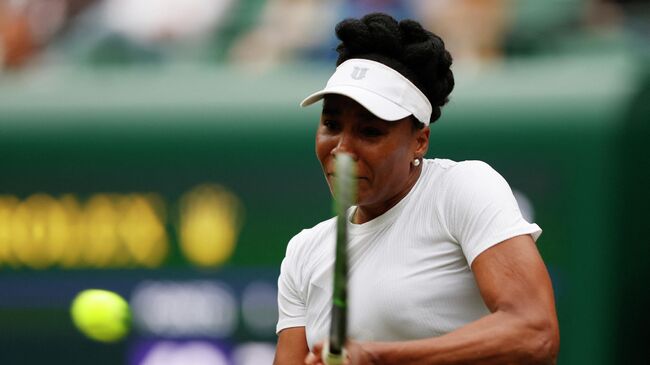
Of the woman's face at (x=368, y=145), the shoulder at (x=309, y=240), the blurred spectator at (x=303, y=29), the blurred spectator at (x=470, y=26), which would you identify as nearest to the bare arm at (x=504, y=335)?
the woman's face at (x=368, y=145)

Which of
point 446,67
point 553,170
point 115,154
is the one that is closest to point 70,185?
point 115,154

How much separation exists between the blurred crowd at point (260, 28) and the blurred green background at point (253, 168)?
17 millimetres

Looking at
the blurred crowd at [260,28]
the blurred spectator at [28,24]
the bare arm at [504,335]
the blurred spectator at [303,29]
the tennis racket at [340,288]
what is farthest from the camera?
the blurred spectator at [28,24]

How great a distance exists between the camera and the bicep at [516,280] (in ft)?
9.30

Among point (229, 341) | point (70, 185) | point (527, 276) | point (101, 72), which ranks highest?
point (101, 72)

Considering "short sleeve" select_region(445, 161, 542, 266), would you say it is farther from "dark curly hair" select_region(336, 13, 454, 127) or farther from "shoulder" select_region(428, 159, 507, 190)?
"dark curly hair" select_region(336, 13, 454, 127)

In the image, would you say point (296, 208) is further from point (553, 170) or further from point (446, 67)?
point (446, 67)

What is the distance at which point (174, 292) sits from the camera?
7.02 metres

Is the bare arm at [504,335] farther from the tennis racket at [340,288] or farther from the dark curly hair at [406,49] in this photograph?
the dark curly hair at [406,49]

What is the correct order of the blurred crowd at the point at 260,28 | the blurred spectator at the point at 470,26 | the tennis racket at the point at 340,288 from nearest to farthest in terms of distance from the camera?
1. the tennis racket at the point at 340,288
2. the blurred spectator at the point at 470,26
3. the blurred crowd at the point at 260,28

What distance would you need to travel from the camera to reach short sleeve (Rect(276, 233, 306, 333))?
3.43 m

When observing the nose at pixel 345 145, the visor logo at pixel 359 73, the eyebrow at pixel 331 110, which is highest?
the visor logo at pixel 359 73

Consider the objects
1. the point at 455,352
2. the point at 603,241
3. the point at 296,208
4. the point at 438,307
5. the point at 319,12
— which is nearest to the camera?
the point at 455,352

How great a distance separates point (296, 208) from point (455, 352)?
4.07 meters
